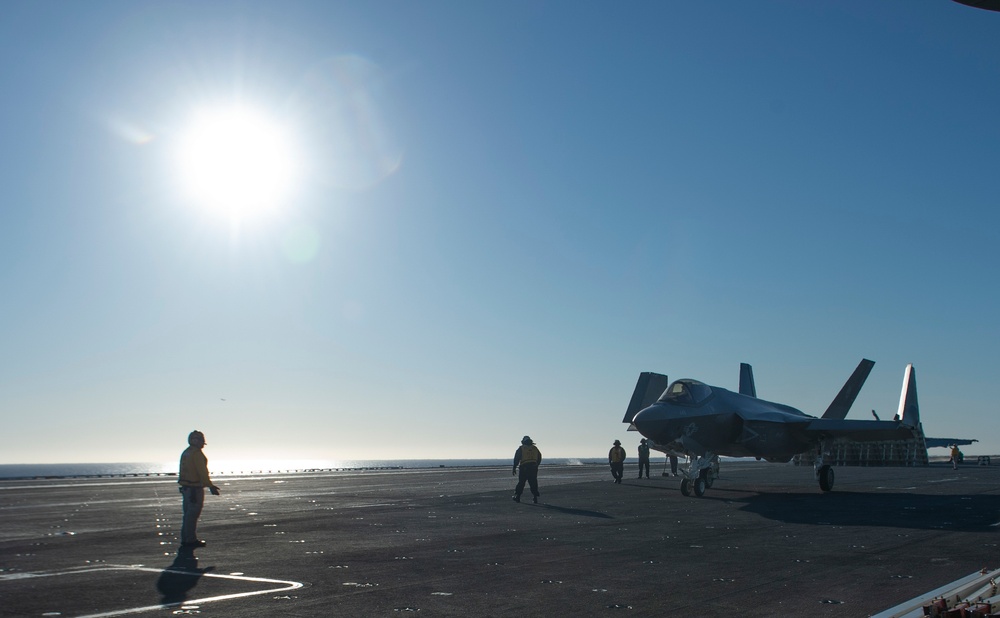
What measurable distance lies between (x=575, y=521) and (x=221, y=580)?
31.7 feet

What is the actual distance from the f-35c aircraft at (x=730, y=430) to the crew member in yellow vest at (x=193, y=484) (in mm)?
15041

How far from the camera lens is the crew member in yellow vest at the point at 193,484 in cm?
1409

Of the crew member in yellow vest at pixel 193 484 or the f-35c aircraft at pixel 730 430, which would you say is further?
the f-35c aircraft at pixel 730 430

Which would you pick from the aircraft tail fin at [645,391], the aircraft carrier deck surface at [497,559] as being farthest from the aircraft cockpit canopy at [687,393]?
the aircraft tail fin at [645,391]

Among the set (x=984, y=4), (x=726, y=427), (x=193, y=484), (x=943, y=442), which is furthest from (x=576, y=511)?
(x=943, y=442)

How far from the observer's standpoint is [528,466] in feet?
82.3

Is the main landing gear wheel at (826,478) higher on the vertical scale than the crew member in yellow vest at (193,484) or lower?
lower

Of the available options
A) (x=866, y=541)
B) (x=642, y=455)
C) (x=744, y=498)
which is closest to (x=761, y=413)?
(x=744, y=498)

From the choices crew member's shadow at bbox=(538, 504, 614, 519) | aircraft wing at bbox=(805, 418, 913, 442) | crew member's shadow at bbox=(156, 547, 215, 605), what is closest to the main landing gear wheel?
aircraft wing at bbox=(805, 418, 913, 442)

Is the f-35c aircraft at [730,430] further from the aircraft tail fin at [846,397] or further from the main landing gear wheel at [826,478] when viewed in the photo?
the aircraft tail fin at [846,397]

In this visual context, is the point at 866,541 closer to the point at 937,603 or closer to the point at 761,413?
the point at 937,603

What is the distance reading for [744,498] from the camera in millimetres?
26281

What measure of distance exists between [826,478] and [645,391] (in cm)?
1764

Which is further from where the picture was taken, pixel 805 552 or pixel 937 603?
pixel 805 552
